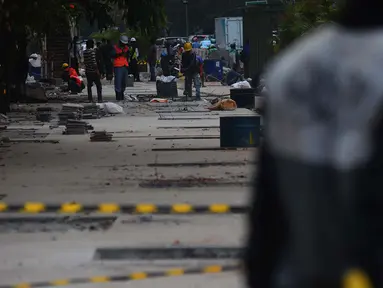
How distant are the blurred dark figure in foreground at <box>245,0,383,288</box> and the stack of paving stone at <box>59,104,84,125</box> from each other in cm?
1815

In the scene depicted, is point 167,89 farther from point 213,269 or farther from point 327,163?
point 327,163

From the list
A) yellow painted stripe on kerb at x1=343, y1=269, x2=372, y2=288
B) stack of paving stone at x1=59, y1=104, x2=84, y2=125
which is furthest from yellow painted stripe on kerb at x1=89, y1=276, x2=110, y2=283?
stack of paving stone at x1=59, y1=104, x2=84, y2=125

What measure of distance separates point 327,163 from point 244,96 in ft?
75.7

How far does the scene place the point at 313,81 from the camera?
242 centimetres

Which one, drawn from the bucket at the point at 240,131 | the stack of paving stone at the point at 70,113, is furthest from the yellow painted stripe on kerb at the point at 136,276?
the stack of paving stone at the point at 70,113

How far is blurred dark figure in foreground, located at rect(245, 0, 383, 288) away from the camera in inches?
90.8

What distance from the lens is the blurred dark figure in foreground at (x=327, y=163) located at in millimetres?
2307

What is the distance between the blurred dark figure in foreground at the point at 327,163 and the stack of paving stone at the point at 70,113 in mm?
18153

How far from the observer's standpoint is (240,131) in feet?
49.7

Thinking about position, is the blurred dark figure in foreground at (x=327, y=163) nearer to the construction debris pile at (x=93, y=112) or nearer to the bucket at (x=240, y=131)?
the bucket at (x=240, y=131)

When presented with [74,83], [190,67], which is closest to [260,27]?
[190,67]

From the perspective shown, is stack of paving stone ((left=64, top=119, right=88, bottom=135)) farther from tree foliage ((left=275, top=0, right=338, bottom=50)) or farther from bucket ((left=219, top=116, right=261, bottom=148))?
tree foliage ((left=275, top=0, right=338, bottom=50))

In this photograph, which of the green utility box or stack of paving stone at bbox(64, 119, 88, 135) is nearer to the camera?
stack of paving stone at bbox(64, 119, 88, 135)

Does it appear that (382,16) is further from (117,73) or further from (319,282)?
(117,73)
